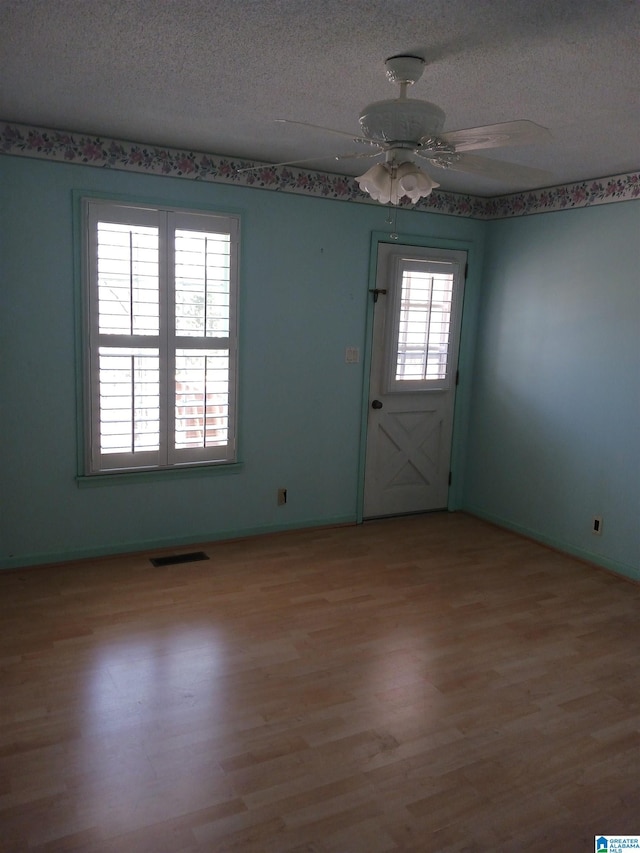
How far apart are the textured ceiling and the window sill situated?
6.32ft

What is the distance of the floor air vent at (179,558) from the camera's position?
4.05 meters

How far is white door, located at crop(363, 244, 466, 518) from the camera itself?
4801 mm

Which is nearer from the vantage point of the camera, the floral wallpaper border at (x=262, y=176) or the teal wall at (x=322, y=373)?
the floral wallpaper border at (x=262, y=176)

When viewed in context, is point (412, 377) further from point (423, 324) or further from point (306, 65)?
point (306, 65)

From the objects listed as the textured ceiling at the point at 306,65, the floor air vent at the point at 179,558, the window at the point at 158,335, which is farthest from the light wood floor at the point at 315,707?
the textured ceiling at the point at 306,65

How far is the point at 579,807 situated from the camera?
218 cm

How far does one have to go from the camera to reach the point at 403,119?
214 centimetres

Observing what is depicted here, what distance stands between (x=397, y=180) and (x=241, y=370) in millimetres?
2244

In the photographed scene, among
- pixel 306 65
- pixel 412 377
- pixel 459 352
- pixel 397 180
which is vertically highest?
pixel 306 65

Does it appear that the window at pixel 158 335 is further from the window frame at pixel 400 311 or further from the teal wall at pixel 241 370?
the window frame at pixel 400 311

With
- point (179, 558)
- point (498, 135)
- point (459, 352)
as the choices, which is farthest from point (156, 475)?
point (498, 135)

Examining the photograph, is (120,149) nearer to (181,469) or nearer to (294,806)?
(181,469)

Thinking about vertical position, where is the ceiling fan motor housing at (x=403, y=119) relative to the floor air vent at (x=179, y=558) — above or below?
above

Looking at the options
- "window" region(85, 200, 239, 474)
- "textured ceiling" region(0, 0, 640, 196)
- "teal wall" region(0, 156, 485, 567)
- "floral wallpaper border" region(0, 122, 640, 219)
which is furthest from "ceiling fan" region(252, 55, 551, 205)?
"teal wall" region(0, 156, 485, 567)
